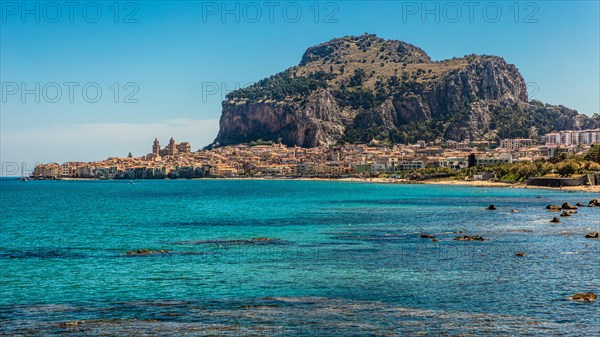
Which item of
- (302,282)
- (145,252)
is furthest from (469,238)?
(145,252)

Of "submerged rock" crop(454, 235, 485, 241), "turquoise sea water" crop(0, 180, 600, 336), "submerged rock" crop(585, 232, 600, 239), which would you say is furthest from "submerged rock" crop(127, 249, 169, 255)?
"submerged rock" crop(585, 232, 600, 239)

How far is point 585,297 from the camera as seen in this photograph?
2467cm

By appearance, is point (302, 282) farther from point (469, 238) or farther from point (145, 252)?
point (469, 238)

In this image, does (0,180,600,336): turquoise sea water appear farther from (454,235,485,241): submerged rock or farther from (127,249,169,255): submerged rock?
(454,235,485,241): submerged rock

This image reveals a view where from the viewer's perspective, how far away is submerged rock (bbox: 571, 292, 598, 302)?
80.6 feet

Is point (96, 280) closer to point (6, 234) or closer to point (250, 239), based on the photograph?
point (250, 239)

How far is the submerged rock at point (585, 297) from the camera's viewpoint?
24578 mm

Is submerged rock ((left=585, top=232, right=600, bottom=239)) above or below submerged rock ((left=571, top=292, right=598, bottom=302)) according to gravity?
above

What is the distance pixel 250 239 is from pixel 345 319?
80.5ft

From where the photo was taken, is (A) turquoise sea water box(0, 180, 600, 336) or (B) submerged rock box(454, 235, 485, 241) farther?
(B) submerged rock box(454, 235, 485, 241)

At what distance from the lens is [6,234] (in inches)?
2067

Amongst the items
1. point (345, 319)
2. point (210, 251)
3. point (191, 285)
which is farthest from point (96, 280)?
point (345, 319)

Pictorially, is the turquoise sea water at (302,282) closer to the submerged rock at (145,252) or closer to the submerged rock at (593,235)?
the submerged rock at (145,252)

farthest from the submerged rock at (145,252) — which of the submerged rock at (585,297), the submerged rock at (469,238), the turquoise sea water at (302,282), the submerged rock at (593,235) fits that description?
the submerged rock at (593,235)
